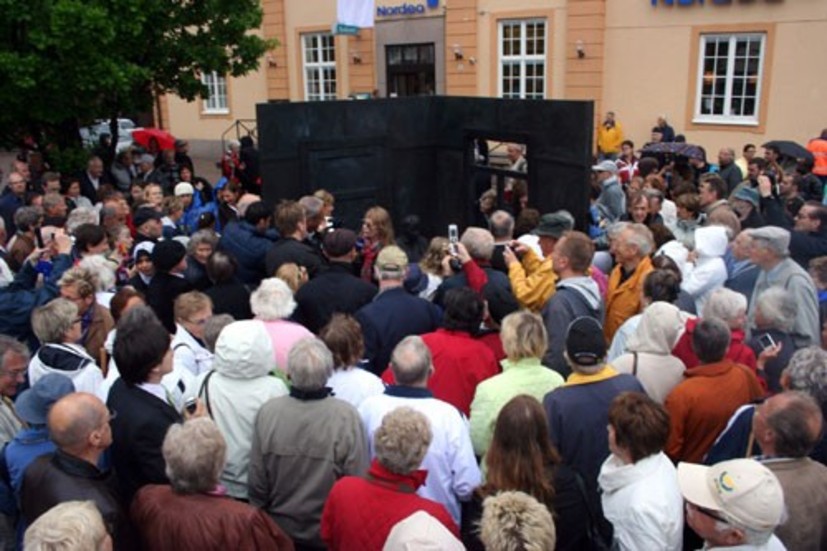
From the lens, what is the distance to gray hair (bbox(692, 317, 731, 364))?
3.86 meters

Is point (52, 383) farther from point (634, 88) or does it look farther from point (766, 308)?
point (634, 88)

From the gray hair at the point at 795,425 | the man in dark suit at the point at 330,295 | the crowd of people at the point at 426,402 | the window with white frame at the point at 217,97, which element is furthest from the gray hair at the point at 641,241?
the window with white frame at the point at 217,97

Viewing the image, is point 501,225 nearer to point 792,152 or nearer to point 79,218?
point 79,218

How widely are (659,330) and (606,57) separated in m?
15.2

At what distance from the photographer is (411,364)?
3.60 metres

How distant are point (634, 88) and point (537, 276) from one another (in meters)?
13.8

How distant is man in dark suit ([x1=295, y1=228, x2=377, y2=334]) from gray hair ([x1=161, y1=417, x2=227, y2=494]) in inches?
90.1

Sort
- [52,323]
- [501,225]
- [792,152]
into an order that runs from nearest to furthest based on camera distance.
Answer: [52,323] < [501,225] < [792,152]

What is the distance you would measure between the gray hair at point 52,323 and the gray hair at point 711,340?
343 cm

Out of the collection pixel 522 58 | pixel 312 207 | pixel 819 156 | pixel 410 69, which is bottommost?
pixel 312 207

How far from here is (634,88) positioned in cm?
1767

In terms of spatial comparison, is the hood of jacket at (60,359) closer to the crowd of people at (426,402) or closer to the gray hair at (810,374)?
the crowd of people at (426,402)

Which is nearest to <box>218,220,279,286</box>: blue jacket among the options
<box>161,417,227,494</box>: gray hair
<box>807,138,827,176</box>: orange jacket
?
<box>161,417,227,494</box>: gray hair

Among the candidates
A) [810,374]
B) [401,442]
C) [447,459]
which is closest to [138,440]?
[401,442]
